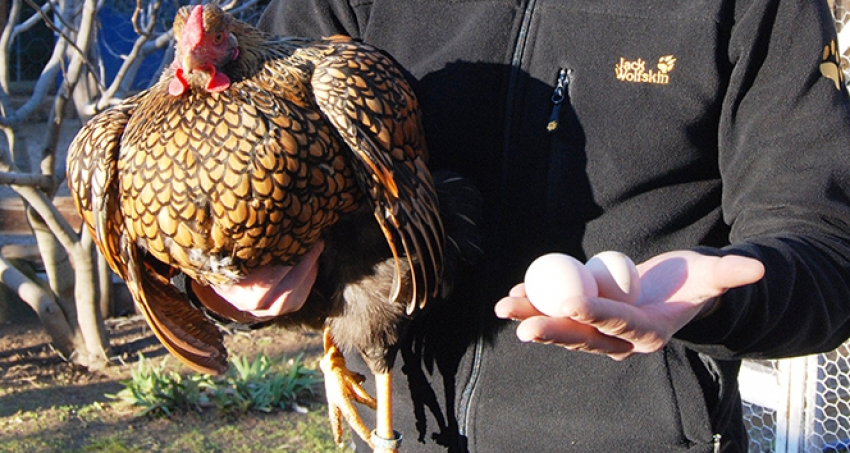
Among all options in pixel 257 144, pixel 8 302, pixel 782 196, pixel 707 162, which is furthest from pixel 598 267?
pixel 8 302

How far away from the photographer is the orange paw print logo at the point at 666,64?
162 centimetres

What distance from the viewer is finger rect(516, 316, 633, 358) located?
1.07m

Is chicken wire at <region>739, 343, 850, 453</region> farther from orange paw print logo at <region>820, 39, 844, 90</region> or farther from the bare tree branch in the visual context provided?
the bare tree branch

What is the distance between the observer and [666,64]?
1.62 metres

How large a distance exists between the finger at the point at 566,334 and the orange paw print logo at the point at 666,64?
0.68m

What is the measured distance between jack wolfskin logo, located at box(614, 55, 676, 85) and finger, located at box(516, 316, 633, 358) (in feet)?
2.21

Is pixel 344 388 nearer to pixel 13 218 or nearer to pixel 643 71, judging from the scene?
pixel 643 71

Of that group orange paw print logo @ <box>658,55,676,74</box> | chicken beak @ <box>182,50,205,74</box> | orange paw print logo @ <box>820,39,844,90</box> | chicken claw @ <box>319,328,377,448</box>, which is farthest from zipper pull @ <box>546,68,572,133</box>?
chicken claw @ <box>319,328,377,448</box>

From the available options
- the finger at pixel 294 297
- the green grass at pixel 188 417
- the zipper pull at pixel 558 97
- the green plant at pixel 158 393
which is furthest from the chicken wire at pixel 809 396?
the green plant at pixel 158 393

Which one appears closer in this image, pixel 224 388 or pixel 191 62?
pixel 191 62

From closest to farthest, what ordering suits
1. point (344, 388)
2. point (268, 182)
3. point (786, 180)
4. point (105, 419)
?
point (786, 180)
point (268, 182)
point (344, 388)
point (105, 419)

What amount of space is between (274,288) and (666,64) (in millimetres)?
910

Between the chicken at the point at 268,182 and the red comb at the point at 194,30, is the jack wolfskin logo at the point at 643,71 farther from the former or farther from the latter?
the red comb at the point at 194,30

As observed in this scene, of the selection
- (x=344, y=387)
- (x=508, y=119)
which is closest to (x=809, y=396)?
(x=344, y=387)
